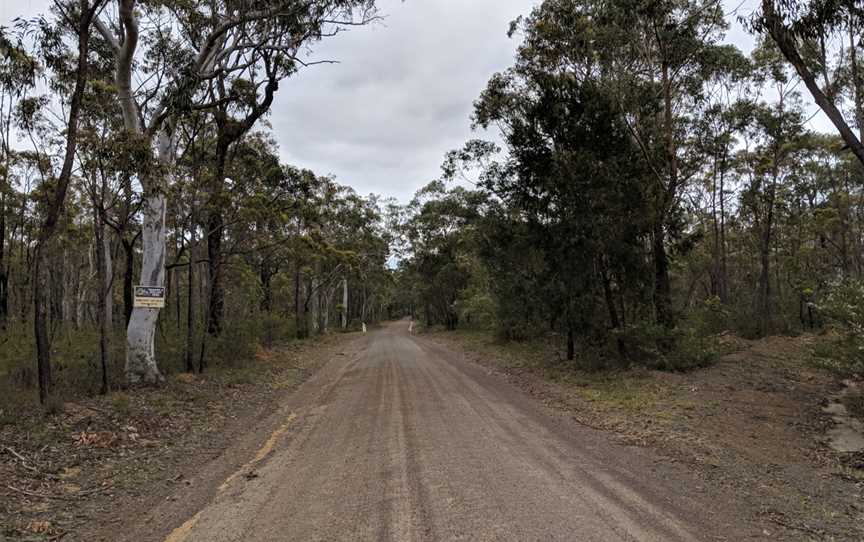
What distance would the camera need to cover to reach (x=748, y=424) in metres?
7.58

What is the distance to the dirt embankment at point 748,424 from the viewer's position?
4702 millimetres

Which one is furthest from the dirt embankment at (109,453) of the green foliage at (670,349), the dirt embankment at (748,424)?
Answer: the green foliage at (670,349)

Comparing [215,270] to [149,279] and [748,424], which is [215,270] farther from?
[748,424]

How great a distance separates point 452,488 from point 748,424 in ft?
17.4

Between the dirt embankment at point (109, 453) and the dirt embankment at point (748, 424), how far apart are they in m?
5.47

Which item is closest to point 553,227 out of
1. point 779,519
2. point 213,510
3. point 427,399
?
point 427,399

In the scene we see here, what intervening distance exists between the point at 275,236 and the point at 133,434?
40.0ft

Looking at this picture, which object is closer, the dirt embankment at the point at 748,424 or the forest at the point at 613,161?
the dirt embankment at the point at 748,424

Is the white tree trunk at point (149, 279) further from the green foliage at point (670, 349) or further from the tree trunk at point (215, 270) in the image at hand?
the green foliage at point (670, 349)

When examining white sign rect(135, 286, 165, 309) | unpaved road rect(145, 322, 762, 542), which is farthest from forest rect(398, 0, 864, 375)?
white sign rect(135, 286, 165, 309)

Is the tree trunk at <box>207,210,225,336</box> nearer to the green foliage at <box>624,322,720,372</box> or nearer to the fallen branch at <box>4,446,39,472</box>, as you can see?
the fallen branch at <box>4,446,39,472</box>

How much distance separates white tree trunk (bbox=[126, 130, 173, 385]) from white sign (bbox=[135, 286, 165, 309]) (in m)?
0.28

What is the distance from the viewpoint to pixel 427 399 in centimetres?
971

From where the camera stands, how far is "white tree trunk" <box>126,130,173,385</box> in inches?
422
